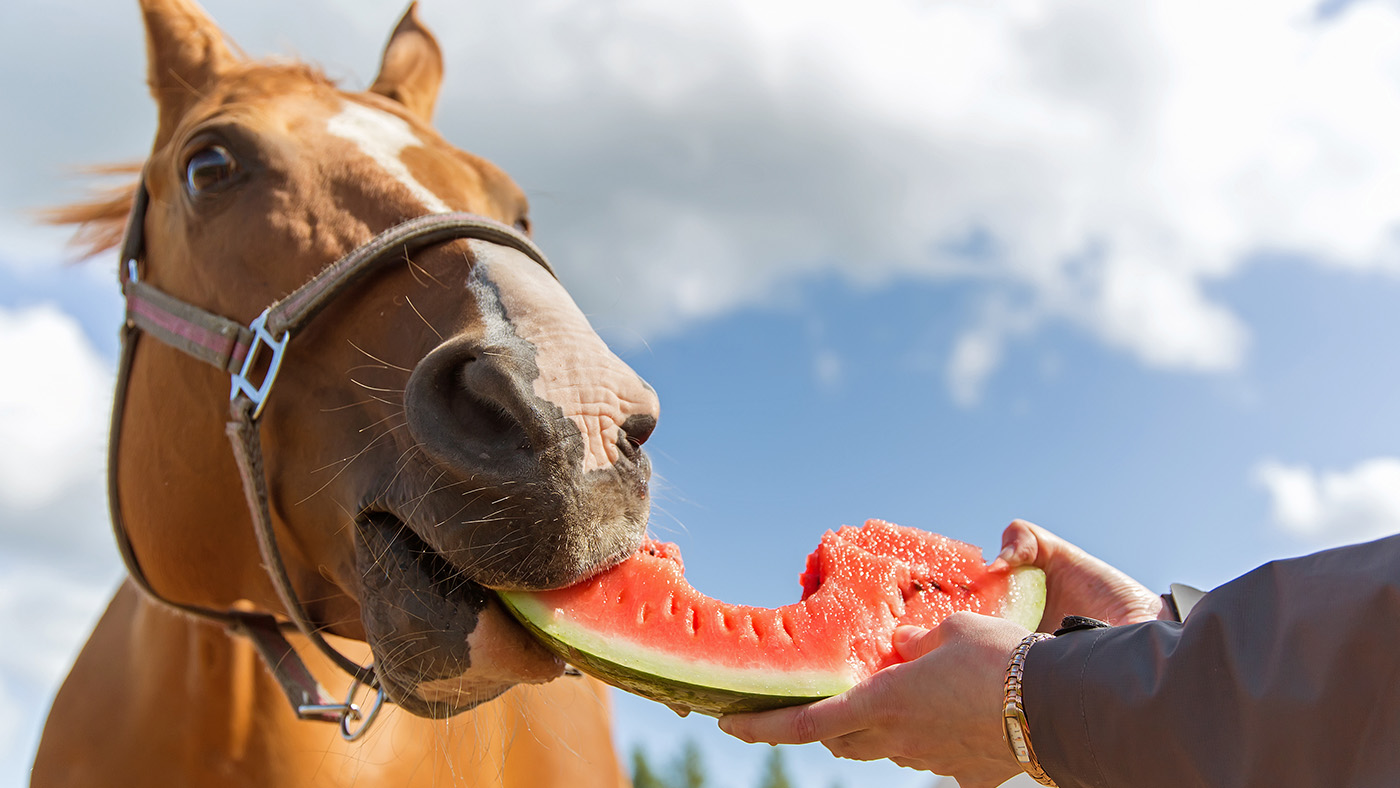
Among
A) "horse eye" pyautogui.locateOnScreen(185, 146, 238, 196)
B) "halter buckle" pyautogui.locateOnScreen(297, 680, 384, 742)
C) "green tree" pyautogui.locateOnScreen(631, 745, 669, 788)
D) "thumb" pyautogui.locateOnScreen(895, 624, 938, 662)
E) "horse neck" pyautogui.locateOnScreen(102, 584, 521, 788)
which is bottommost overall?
"green tree" pyautogui.locateOnScreen(631, 745, 669, 788)

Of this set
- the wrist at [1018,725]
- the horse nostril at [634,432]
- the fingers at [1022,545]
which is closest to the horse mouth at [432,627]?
the horse nostril at [634,432]

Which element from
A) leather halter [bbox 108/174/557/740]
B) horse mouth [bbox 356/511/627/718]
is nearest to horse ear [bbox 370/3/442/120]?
leather halter [bbox 108/174/557/740]

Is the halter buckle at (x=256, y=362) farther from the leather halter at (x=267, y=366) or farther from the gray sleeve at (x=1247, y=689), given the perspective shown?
the gray sleeve at (x=1247, y=689)

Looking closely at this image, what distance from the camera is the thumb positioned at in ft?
5.96

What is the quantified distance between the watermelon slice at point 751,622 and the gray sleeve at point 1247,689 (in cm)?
52

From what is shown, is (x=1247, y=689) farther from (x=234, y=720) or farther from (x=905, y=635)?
(x=234, y=720)

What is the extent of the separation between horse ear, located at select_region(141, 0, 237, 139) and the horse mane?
2.21ft

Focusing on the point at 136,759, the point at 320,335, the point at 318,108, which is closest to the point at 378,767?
the point at 136,759

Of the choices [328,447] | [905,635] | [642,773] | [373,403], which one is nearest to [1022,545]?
[905,635]

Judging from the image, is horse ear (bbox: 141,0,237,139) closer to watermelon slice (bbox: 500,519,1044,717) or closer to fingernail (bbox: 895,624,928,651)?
watermelon slice (bbox: 500,519,1044,717)

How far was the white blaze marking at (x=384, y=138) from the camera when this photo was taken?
2.41 m

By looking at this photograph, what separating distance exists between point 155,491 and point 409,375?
1061 millimetres

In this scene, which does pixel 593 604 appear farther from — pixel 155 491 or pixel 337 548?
pixel 155 491

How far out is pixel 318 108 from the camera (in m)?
2.64
